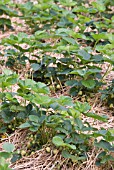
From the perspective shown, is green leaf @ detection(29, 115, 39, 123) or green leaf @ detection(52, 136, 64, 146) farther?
green leaf @ detection(29, 115, 39, 123)

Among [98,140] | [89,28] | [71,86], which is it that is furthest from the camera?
[89,28]

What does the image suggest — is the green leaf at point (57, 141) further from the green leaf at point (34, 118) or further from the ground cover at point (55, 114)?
the green leaf at point (34, 118)

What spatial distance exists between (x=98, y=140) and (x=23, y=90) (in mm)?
393

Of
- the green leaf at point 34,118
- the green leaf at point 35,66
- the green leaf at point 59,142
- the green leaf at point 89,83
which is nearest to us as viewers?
the green leaf at point 59,142

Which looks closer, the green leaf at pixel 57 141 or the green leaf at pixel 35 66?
the green leaf at pixel 57 141

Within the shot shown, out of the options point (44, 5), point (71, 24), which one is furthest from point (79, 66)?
point (44, 5)

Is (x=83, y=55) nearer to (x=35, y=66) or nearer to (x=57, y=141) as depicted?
(x=35, y=66)

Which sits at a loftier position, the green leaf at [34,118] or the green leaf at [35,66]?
the green leaf at [34,118]

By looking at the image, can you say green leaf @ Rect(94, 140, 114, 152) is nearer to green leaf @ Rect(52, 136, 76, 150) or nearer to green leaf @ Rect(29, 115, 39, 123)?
green leaf @ Rect(52, 136, 76, 150)

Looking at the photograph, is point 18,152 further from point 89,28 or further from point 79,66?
point 89,28

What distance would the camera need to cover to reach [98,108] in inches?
81.9

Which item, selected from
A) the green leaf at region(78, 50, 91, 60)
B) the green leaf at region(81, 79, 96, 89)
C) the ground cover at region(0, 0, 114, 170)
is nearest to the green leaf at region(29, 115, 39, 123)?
the ground cover at region(0, 0, 114, 170)

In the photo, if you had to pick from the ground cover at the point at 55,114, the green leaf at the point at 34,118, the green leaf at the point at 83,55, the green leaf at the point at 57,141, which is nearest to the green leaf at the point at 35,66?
the ground cover at the point at 55,114

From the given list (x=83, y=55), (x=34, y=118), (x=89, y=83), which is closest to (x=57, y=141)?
(x=34, y=118)
